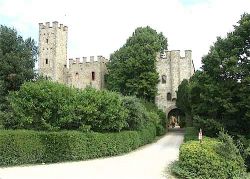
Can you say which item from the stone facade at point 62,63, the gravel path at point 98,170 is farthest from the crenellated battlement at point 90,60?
the gravel path at point 98,170

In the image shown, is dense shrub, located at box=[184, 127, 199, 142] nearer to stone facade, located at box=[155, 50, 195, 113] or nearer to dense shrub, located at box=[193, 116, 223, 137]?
dense shrub, located at box=[193, 116, 223, 137]

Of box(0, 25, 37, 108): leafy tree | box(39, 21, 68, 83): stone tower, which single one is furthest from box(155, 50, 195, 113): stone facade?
box(0, 25, 37, 108): leafy tree

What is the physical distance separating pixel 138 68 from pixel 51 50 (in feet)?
53.8

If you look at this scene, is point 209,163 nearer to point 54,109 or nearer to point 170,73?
point 54,109

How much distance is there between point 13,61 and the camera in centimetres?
3191

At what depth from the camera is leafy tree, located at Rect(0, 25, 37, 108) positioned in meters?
31.7

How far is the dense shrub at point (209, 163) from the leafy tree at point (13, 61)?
16060mm

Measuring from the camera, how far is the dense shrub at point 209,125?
31.0 m

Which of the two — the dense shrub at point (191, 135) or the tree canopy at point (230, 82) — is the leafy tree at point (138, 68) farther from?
the tree canopy at point (230, 82)

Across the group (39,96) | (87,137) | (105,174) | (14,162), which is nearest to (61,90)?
(39,96)

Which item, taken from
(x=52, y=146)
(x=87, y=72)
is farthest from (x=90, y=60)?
(x=52, y=146)

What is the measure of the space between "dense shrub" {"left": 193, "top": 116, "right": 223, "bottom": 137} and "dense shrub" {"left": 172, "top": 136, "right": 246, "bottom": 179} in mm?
11430

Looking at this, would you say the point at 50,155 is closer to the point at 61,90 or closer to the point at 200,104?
the point at 61,90

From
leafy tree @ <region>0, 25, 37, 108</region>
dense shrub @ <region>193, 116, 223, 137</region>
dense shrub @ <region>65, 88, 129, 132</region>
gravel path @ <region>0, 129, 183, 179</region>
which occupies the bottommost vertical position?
gravel path @ <region>0, 129, 183, 179</region>
